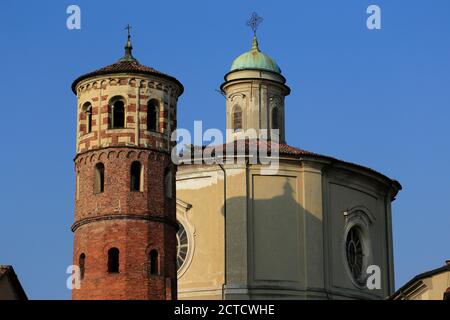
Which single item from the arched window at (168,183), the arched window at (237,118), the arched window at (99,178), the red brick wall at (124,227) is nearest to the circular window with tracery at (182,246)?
the arched window at (237,118)

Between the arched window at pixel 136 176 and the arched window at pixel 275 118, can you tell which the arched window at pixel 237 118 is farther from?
the arched window at pixel 136 176

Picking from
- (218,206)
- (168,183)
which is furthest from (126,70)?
(218,206)

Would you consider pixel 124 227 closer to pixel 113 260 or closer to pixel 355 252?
pixel 113 260

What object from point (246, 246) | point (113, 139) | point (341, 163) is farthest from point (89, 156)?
point (341, 163)

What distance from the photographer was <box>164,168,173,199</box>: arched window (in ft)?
117

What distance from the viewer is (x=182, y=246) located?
4431cm

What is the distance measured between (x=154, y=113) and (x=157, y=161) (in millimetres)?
1478

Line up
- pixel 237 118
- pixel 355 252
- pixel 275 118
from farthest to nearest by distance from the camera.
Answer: pixel 275 118 → pixel 237 118 → pixel 355 252

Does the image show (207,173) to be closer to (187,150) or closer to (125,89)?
(187,150)

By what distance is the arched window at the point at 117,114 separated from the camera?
35562 mm

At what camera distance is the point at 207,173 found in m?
44.0

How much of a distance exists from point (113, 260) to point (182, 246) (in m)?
10.0
